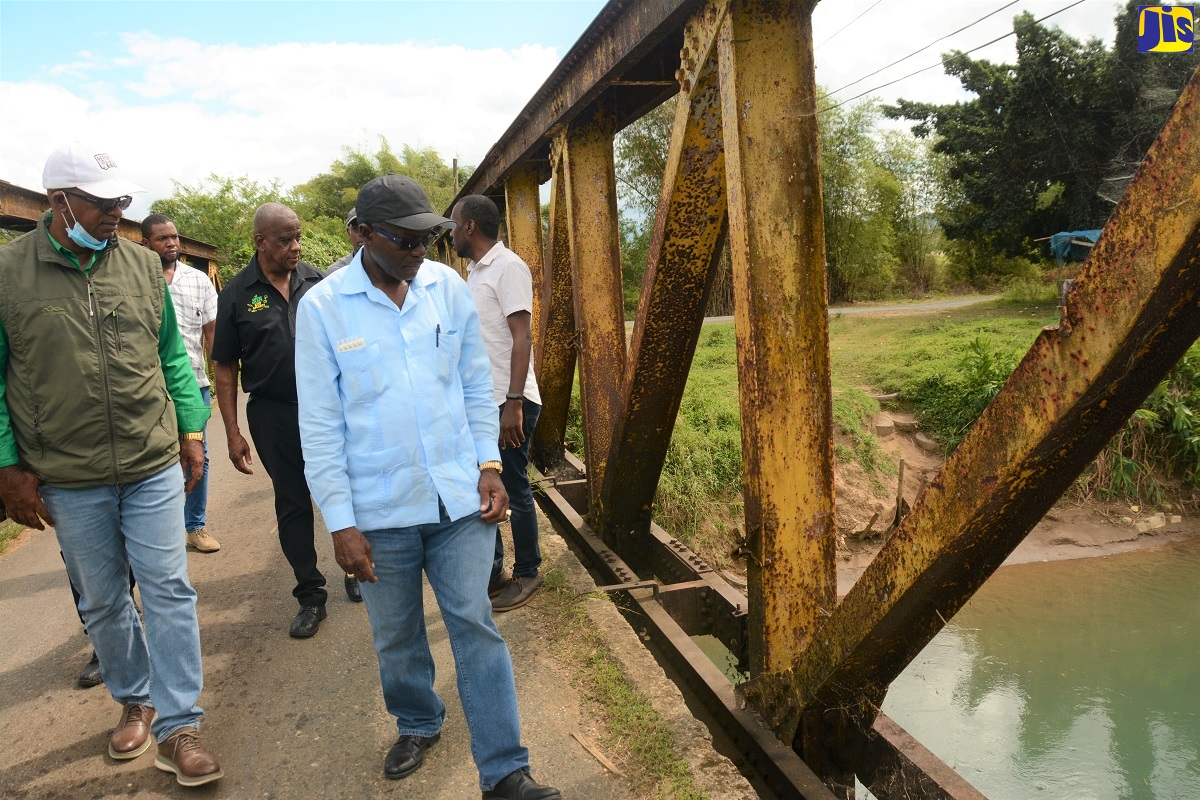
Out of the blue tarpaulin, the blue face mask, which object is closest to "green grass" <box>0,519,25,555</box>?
the blue face mask

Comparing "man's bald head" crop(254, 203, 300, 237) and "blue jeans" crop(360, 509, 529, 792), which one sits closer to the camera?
"blue jeans" crop(360, 509, 529, 792)

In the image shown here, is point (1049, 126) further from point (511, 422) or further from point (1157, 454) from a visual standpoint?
point (511, 422)

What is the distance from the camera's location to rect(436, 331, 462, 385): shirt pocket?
2479mm

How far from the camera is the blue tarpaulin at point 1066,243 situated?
17297mm

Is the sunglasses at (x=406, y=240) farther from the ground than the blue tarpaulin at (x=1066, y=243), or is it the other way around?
the blue tarpaulin at (x=1066, y=243)

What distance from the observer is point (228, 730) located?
317cm

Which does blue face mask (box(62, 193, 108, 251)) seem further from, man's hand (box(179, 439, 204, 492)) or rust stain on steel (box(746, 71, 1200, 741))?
rust stain on steel (box(746, 71, 1200, 741))

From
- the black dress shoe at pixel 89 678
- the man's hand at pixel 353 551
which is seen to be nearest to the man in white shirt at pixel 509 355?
the man's hand at pixel 353 551

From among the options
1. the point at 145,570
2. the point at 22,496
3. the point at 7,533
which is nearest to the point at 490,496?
the point at 145,570

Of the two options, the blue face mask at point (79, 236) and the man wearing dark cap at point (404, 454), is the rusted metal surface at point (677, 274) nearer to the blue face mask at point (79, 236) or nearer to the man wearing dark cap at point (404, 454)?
the man wearing dark cap at point (404, 454)

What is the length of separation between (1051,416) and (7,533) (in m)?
6.90

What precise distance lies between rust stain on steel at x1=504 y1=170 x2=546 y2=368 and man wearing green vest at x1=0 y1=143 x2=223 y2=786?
140 inches

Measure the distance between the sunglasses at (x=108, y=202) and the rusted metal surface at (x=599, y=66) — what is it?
6.56ft

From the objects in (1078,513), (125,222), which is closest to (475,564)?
(125,222)
